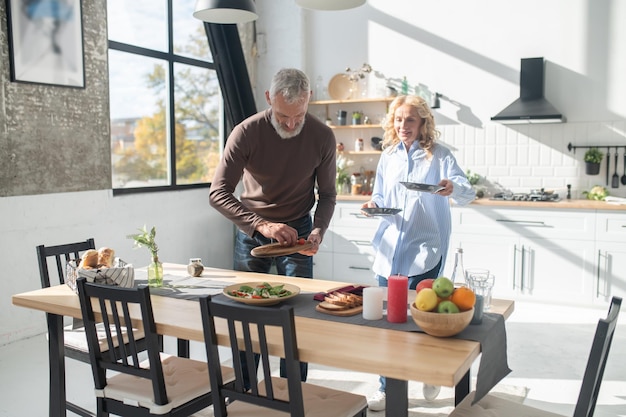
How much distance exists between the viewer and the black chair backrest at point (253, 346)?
72.2 inches

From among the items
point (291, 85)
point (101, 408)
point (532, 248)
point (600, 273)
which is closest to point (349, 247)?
point (532, 248)

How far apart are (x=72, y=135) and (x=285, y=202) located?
93.4 inches

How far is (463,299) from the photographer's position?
197cm

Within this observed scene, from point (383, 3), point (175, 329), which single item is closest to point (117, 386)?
point (175, 329)

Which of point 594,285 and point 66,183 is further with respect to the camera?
point 594,285

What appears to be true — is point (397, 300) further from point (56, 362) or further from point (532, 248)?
point (532, 248)

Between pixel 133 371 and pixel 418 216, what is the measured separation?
1.64m

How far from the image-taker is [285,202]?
323cm

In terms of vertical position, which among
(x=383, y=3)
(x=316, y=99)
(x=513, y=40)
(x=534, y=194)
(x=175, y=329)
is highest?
(x=383, y=3)

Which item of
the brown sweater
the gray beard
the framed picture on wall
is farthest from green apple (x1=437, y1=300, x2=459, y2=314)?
the framed picture on wall

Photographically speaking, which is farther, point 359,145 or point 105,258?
point 359,145

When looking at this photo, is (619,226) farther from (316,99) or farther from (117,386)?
(117,386)

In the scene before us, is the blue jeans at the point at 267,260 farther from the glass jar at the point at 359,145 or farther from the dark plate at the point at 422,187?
the glass jar at the point at 359,145

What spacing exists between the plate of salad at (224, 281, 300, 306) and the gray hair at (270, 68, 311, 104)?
0.93 metres
